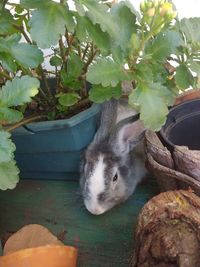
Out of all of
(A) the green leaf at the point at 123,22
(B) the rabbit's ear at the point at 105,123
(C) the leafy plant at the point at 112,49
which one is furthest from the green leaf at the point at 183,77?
(B) the rabbit's ear at the point at 105,123

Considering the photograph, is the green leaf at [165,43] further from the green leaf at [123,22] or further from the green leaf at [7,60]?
the green leaf at [7,60]

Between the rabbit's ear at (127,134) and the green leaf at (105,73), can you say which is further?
the rabbit's ear at (127,134)

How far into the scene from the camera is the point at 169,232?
0.71 m

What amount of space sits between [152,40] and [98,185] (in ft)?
1.03

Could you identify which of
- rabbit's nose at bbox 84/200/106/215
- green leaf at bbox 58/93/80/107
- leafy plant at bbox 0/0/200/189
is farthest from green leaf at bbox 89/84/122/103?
rabbit's nose at bbox 84/200/106/215

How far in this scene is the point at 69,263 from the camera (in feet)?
2.49

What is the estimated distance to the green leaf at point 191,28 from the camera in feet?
2.53

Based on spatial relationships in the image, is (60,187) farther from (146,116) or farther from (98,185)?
(146,116)

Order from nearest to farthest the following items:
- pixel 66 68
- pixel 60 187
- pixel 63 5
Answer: pixel 63 5 → pixel 66 68 → pixel 60 187

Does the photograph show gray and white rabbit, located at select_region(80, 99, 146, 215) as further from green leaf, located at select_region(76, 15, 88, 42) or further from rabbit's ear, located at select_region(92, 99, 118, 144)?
green leaf, located at select_region(76, 15, 88, 42)

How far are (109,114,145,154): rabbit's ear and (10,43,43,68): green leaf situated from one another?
260 millimetres

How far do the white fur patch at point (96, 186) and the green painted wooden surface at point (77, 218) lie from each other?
0.04 metres

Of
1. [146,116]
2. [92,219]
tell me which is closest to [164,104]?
[146,116]

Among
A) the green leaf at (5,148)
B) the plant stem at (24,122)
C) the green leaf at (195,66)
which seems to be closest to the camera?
the green leaf at (5,148)
